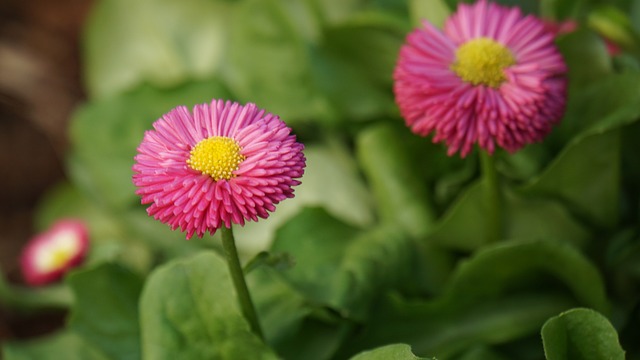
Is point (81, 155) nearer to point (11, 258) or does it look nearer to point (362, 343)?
point (11, 258)

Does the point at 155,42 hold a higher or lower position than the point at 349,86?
higher

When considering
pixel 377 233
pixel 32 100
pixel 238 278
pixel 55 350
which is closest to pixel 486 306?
pixel 377 233

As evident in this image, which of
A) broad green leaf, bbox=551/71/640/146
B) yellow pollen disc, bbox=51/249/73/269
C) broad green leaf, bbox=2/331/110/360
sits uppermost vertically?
yellow pollen disc, bbox=51/249/73/269

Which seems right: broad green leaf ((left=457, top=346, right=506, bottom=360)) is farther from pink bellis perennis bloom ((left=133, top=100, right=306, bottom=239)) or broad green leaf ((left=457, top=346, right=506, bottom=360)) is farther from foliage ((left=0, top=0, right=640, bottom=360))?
pink bellis perennis bloom ((left=133, top=100, right=306, bottom=239))

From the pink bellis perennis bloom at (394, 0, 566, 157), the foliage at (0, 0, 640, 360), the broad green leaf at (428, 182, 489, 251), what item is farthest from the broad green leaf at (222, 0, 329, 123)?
the pink bellis perennis bloom at (394, 0, 566, 157)

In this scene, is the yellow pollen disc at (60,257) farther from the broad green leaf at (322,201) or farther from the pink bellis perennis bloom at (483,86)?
the pink bellis perennis bloom at (483,86)

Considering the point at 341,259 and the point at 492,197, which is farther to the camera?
the point at 341,259

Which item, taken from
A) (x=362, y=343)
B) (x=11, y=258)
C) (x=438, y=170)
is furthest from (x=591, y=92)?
(x=11, y=258)

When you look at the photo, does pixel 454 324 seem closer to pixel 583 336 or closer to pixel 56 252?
pixel 583 336
